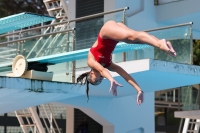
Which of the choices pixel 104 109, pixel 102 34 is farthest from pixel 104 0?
pixel 102 34

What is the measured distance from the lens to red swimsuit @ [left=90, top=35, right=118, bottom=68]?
28.4 feet

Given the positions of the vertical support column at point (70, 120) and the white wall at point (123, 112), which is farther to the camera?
the vertical support column at point (70, 120)

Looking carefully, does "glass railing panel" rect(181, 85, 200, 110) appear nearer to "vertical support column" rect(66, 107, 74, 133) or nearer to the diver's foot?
"vertical support column" rect(66, 107, 74, 133)

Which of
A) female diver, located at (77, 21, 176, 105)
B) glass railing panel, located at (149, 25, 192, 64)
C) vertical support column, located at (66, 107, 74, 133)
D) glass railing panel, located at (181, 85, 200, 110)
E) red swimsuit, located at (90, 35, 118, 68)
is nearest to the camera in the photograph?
female diver, located at (77, 21, 176, 105)

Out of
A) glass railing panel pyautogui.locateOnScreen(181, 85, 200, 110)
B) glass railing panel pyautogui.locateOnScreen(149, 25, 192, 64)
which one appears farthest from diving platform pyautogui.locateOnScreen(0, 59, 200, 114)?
glass railing panel pyautogui.locateOnScreen(181, 85, 200, 110)

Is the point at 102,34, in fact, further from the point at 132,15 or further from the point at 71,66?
the point at 132,15

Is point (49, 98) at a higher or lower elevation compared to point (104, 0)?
lower

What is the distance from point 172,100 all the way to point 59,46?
19397 mm

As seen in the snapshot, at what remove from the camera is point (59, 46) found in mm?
14016

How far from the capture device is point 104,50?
874 cm

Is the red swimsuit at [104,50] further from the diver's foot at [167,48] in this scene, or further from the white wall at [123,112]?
the white wall at [123,112]

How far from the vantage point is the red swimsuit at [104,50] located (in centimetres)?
865

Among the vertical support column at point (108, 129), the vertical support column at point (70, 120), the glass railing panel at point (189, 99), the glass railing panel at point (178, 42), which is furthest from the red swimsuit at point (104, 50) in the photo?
the glass railing panel at point (189, 99)

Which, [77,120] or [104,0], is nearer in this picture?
[104,0]
